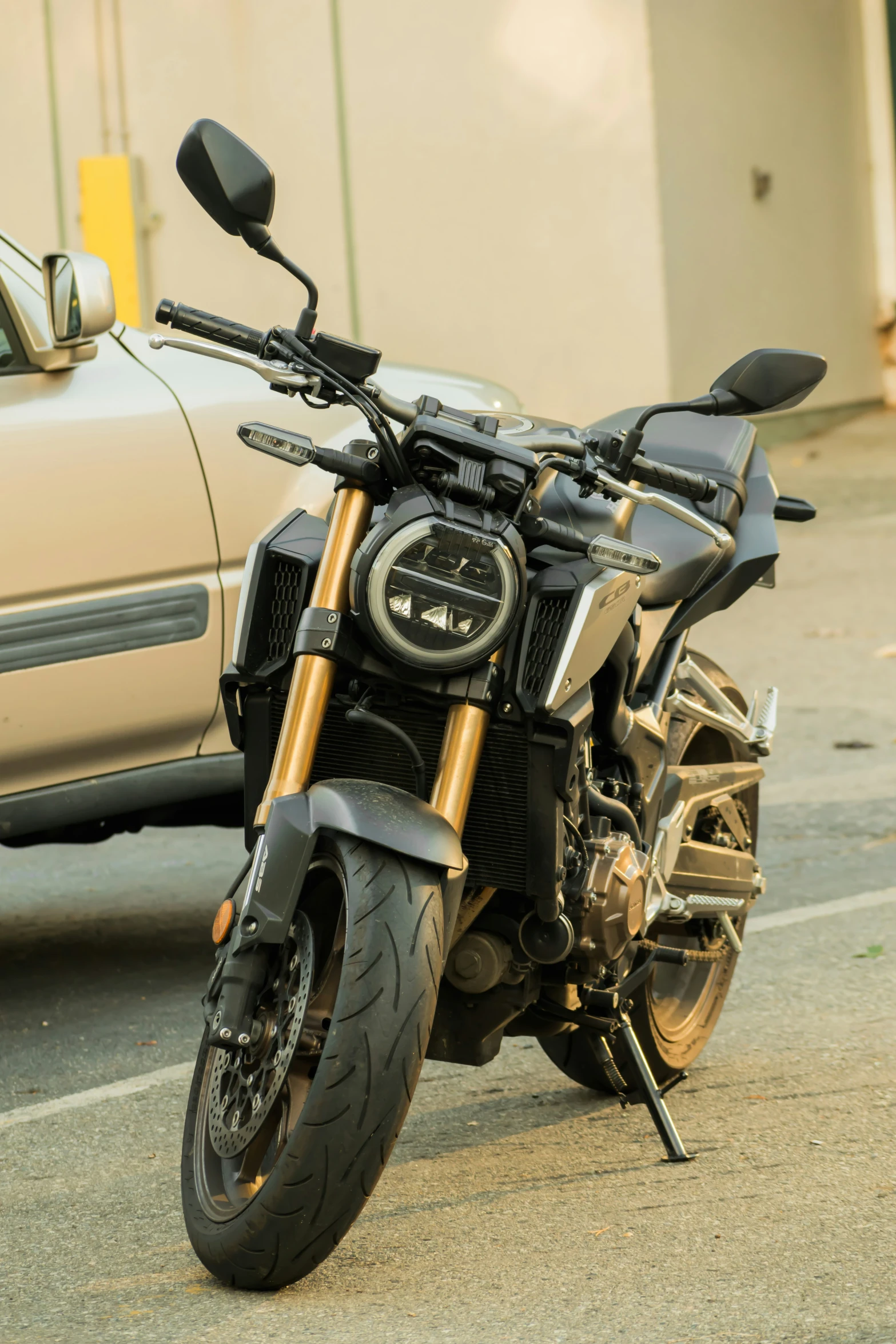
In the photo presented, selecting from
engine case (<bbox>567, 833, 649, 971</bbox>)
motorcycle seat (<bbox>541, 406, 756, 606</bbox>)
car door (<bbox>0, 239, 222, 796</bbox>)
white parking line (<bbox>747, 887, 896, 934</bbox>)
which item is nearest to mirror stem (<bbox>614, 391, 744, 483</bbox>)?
motorcycle seat (<bbox>541, 406, 756, 606</bbox>)

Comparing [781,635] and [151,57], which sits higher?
[151,57]

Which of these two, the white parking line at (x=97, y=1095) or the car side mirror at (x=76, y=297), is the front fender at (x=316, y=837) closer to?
the white parking line at (x=97, y=1095)

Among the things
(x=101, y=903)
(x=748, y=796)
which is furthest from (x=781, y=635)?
(x=748, y=796)

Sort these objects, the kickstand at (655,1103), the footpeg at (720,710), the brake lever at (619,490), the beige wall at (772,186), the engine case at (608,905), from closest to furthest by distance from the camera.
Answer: the brake lever at (619,490) < the engine case at (608,905) < the kickstand at (655,1103) < the footpeg at (720,710) < the beige wall at (772,186)

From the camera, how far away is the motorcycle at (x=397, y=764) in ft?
9.04

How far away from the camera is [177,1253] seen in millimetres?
3131

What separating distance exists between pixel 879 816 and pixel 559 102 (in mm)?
8169

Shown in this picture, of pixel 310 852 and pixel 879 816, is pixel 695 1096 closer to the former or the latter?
pixel 310 852

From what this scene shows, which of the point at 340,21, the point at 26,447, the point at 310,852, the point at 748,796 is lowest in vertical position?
the point at 748,796

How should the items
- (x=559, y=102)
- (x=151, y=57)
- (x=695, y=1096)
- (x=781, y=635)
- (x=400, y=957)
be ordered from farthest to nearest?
(x=151, y=57), (x=559, y=102), (x=781, y=635), (x=695, y=1096), (x=400, y=957)

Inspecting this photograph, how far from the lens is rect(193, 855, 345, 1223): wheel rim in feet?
9.29

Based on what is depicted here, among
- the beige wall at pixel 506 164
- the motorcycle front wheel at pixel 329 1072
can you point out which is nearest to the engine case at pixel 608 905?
the motorcycle front wheel at pixel 329 1072

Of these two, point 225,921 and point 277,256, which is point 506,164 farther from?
point 225,921

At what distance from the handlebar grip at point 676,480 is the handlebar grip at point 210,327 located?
0.71m
